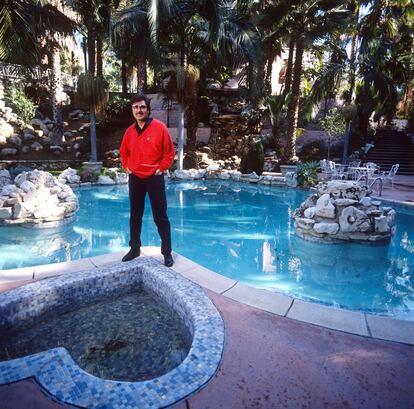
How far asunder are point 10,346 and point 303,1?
570 inches

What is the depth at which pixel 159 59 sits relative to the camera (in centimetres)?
1152

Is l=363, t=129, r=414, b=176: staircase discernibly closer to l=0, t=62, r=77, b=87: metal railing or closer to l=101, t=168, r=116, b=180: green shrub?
l=101, t=168, r=116, b=180: green shrub

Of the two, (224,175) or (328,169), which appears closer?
(328,169)

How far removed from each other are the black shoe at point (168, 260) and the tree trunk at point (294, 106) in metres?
11.8

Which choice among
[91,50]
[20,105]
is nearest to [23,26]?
[91,50]

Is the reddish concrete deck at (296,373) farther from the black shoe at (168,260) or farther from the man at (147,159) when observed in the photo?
the man at (147,159)

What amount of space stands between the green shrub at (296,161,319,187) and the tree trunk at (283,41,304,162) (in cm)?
194

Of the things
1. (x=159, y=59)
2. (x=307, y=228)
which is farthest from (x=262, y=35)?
(x=307, y=228)

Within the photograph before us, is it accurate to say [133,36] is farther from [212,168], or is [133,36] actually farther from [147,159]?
[147,159]

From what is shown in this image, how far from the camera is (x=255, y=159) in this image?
47.0ft

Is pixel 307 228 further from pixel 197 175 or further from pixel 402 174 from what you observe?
pixel 402 174

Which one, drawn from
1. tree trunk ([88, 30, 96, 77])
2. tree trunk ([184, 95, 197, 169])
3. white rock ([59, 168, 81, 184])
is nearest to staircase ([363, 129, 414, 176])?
tree trunk ([184, 95, 197, 169])

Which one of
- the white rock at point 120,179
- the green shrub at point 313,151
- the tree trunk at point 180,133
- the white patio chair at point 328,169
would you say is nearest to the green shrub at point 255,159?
the tree trunk at point 180,133

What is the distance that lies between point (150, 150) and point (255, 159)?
448 inches
